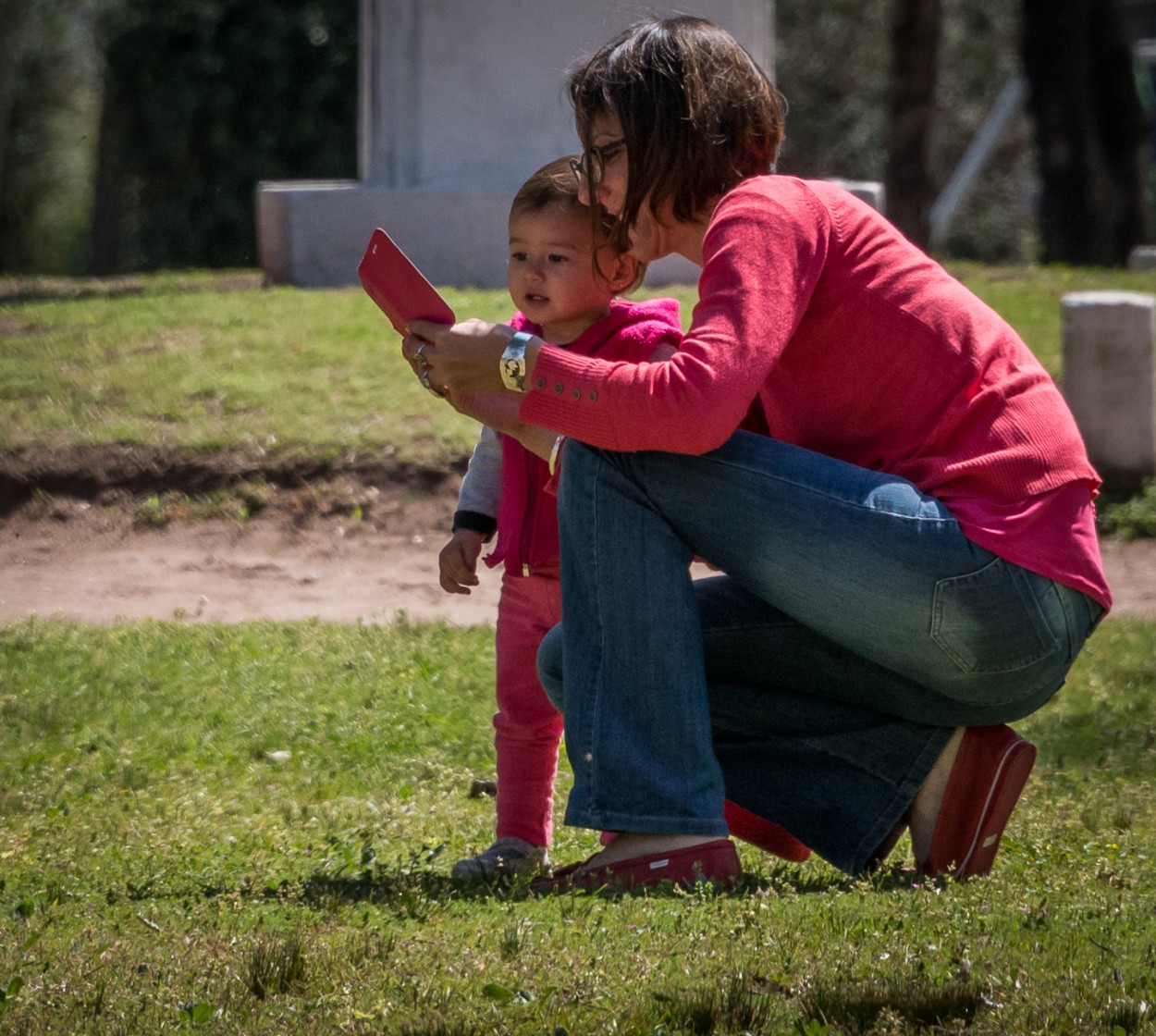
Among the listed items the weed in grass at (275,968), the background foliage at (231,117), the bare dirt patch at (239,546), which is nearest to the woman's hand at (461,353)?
the weed in grass at (275,968)

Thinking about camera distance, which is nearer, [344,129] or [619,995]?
[619,995]

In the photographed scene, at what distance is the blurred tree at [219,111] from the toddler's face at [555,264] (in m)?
16.0

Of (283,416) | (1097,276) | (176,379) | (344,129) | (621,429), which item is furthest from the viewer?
(344,129)

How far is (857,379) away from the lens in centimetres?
277

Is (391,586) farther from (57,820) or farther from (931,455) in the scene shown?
(931,455)

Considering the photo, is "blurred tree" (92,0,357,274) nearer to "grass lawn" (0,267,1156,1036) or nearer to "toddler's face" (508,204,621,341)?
"grass lawn" (0,267,1156,1036)

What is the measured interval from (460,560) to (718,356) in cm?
93

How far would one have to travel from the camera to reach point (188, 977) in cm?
234

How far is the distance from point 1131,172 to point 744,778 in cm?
1510

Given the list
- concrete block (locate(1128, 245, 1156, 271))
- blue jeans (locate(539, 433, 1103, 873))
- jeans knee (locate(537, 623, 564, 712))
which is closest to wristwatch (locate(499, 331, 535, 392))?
blue jeans (locate(539, 433, 1103, 873))

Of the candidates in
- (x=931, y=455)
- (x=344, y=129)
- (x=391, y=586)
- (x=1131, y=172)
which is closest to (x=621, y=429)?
(x=931, y=455)

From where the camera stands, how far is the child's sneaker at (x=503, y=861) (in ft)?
10.0

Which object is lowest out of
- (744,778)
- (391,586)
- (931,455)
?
(391,586)

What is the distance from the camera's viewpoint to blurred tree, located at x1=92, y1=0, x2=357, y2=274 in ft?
61.5
